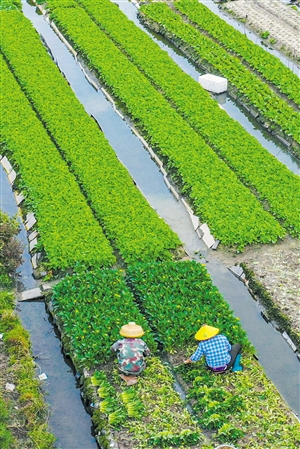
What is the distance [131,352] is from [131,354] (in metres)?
0.03

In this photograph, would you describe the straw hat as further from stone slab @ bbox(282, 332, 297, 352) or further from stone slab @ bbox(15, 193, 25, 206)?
stone slab @ bbox(15, 193, 25, 206)

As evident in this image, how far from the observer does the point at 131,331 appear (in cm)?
1248

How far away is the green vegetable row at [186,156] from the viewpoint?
52.7 feet

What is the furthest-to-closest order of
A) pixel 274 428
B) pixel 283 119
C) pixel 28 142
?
pixel 283 119 → pixel 28 142 → pixel 274 428

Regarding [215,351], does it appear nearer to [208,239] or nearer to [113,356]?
[113,356]

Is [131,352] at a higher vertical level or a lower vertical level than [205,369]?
higher

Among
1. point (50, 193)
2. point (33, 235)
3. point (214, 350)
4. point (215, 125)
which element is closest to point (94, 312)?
point (214, 350)

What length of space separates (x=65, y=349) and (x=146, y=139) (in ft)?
25.5

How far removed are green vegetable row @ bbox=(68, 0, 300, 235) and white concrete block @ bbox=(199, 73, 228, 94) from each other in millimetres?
336

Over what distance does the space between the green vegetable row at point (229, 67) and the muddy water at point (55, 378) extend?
851 cm

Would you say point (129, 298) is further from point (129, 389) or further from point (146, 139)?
point (146, 139)

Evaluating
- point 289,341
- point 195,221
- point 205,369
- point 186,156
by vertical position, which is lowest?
point 289,341

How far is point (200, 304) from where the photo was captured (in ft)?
45.5

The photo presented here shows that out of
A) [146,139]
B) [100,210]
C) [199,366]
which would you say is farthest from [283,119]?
[199,366]
